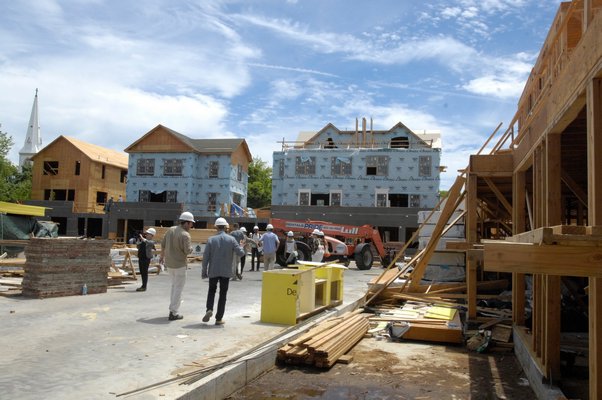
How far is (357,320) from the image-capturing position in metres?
9.80

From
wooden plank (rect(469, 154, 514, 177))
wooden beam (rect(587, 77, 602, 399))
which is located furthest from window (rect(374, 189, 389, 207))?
wooden beam (rect(587, 77, 602, 399))

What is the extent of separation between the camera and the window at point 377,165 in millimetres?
43438

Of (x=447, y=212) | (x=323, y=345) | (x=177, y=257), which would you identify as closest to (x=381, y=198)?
(x=447, y=212)

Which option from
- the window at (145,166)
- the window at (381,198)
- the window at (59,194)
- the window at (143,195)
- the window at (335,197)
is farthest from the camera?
the window at (59,194)

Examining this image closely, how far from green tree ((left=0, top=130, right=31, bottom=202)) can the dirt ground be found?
1799 inches

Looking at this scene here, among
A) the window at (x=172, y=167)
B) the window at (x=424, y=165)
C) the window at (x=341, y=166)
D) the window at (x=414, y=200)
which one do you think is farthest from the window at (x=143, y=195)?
the window at (x=424, y=165)

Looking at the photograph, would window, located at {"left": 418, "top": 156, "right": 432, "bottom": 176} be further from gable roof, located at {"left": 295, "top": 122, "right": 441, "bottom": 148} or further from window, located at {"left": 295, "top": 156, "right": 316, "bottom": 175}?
window, located at {"left": 295, "top": 156, "right": 316, "bottom": 175}

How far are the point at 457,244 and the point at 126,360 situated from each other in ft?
23.2

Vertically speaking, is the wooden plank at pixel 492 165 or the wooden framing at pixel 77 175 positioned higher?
the wooden framing at pixel 77 175

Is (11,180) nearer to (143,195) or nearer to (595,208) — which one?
(143,195)

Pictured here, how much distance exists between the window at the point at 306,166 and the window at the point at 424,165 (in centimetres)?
890

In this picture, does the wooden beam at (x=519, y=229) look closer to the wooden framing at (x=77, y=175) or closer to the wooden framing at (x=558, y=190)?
the wooden framing at (x=558, y=190)

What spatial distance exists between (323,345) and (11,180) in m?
63.9

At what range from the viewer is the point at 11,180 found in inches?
2411
